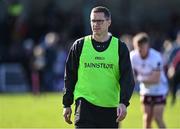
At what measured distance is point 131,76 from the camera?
10.9 meters

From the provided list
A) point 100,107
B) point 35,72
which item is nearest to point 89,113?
point 100,107

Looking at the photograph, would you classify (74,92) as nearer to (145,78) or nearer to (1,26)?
(145,78)

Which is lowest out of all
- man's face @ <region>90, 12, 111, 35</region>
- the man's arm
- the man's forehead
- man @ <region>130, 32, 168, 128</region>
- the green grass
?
the green grass

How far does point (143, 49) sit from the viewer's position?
1584 cm

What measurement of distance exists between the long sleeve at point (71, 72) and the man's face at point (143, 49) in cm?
490

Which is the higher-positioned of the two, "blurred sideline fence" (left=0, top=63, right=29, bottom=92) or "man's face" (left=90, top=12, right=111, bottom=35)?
"man's face" (left=90, top=12, right=111, bottom=35)

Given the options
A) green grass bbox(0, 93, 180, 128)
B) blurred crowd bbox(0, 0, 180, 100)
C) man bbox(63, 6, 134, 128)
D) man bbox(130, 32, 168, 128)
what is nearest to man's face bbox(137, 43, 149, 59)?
man bbox(130, 32, 168, 128)

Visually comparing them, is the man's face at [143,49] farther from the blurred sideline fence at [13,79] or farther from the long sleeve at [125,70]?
the blurred sideline fence at [13,79]

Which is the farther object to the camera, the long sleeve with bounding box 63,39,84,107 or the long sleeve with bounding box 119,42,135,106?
the long sleeve with bounding box 63,39,84,107

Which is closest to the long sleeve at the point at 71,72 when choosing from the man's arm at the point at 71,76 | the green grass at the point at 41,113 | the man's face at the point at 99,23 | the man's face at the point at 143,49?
the man's arm at the point at 71,76

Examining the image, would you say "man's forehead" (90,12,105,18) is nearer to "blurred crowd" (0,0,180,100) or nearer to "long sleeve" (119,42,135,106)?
"long sleeve" (119,42,135,106)

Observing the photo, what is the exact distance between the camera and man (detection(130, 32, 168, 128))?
1591cm

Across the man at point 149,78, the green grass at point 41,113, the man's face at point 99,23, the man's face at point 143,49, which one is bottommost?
the green grass at point 41,113

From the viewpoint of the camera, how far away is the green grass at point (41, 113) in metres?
19.2
